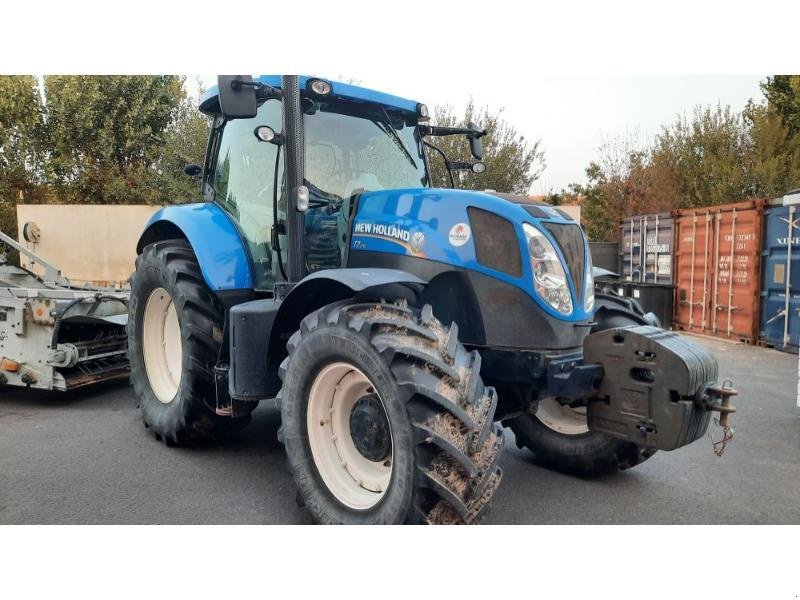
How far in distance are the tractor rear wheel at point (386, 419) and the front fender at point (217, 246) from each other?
104 centimetres

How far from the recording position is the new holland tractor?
248 centimetres

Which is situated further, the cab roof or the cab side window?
the cab side window

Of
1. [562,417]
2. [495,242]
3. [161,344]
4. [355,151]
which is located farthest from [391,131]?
[161,344]

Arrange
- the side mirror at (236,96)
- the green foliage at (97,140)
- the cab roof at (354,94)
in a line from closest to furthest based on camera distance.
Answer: the side mirror at (236,96), the cab roof at (354,94), the green foliage at (97,140)

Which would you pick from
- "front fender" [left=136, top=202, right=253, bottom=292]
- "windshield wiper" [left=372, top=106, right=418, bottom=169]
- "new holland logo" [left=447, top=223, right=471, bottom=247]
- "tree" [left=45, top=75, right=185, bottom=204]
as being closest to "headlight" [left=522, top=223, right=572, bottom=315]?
"new holland logo" [left=447, top=223, right=471, bottom=247]

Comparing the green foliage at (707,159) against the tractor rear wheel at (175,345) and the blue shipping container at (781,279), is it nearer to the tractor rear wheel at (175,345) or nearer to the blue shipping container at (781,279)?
the blue shipping container at (781,279)

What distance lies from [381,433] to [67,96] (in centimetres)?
705

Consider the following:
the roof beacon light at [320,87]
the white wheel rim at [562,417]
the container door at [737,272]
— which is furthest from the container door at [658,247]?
the roof beacon light at [320,87]

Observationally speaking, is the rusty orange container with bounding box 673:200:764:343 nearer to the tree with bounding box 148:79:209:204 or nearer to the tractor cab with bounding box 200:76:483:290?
the tractor cab with bounding box 200:76:483:290

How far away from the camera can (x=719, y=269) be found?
9891 millimetres

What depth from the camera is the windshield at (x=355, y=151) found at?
362cm

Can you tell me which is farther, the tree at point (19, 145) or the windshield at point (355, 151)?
the tree at point (19, 145)

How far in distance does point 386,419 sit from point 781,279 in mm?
8114

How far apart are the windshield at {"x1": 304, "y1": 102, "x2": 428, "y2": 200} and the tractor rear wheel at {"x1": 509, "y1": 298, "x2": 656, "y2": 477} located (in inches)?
59.6
